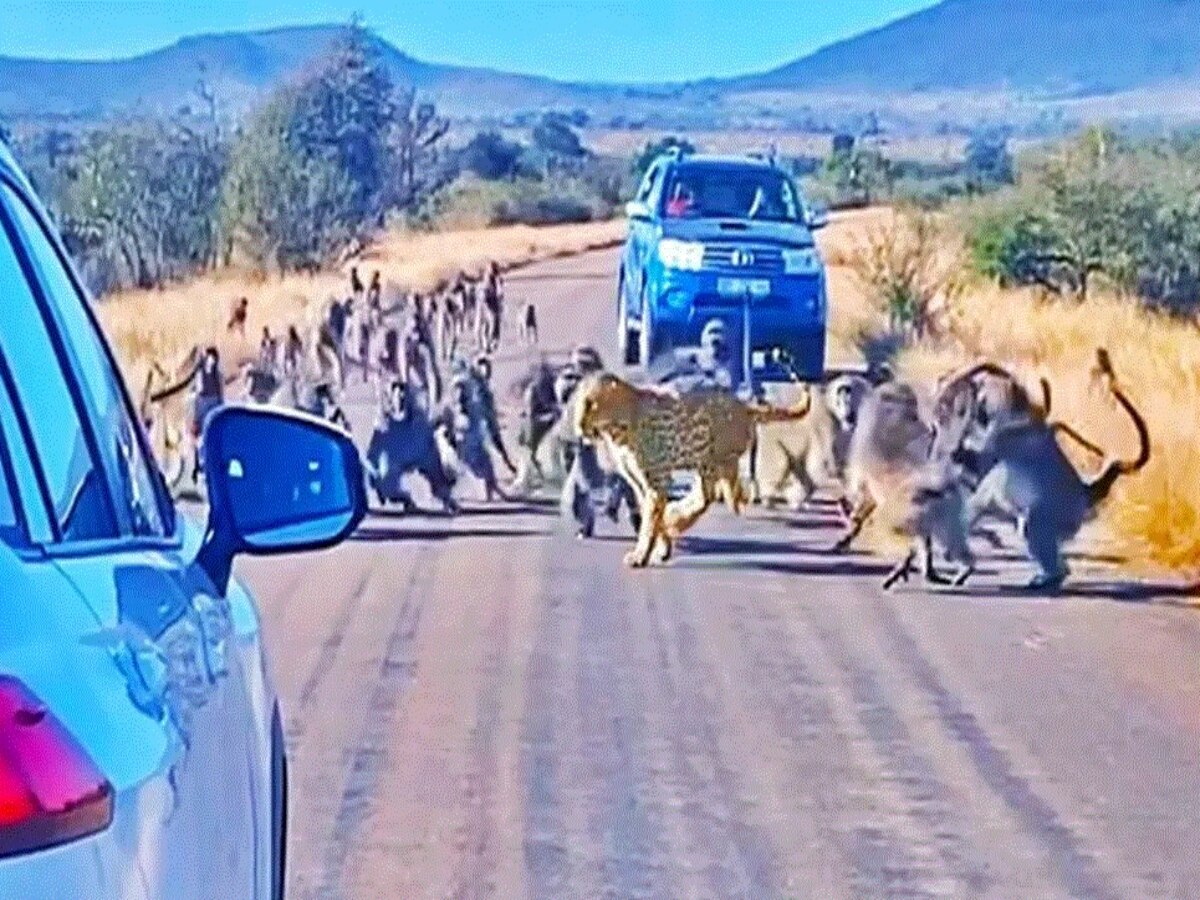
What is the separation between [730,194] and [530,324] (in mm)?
1110

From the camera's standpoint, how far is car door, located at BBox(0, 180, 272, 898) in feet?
8.11

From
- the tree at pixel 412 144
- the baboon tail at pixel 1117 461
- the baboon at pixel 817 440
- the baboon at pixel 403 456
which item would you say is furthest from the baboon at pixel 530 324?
the baboon tail at pixel 1117 461

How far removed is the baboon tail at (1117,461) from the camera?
563 inches

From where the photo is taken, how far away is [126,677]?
241cm

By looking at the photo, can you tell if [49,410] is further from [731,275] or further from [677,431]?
[731,275]

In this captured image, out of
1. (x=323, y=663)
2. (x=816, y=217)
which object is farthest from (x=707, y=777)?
(x=816, y=217)

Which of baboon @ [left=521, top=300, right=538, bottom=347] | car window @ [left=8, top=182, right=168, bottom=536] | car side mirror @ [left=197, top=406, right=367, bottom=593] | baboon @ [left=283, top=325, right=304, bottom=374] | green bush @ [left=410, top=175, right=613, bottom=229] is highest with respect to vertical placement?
car window @ [left=8, top=182, right=168, bottom=536]

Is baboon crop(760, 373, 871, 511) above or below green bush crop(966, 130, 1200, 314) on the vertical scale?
below

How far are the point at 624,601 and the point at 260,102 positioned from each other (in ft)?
14.2

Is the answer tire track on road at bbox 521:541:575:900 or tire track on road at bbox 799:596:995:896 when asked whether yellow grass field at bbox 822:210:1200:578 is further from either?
tire track on road at bbox 799:596:995:896

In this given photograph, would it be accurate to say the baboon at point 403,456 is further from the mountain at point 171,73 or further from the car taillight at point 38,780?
the car taillight at point 38,780

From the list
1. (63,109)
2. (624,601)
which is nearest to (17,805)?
(624,601)

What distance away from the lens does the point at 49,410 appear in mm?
3141

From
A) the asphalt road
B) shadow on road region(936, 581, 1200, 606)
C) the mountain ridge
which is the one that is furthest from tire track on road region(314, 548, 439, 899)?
the mountain ridge
